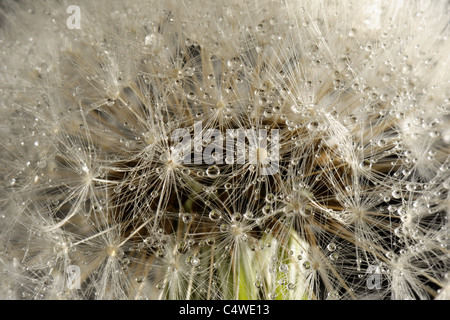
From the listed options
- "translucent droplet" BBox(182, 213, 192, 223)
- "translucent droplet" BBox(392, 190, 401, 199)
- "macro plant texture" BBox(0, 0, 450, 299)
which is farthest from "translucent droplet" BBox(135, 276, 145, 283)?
"translucent droplet" BBox(392, 190, 401, 199)

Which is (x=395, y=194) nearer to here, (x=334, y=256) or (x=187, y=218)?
(x=334, y=256)

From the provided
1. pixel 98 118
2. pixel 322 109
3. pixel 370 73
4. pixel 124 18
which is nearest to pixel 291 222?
pixel 322 109

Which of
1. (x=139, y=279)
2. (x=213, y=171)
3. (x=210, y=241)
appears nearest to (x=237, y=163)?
(x=213, y=171)

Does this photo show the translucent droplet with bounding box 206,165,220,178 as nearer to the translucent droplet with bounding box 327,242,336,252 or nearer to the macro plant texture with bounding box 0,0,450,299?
the macro plant texture with bounding box 0,0,450,299

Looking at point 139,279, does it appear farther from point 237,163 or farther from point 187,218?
point 237,163

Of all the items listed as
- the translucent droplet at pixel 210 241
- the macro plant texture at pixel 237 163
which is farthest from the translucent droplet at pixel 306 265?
the translucent droplet at pixel 210 241

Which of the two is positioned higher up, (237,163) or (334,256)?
(237,163)

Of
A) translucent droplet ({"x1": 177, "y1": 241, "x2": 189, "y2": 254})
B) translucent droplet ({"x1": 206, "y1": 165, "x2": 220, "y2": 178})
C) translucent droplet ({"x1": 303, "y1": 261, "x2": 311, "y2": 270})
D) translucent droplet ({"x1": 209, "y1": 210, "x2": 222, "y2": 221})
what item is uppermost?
translucent droplet ({"x1": 206, "y1": 165, "x2": 220, "y2": 178})

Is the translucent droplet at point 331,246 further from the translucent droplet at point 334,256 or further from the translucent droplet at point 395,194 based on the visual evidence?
the translucent droplet at point 395,194
